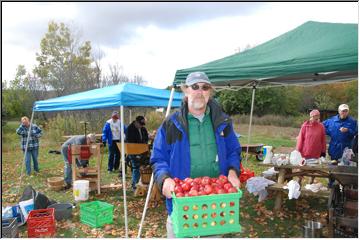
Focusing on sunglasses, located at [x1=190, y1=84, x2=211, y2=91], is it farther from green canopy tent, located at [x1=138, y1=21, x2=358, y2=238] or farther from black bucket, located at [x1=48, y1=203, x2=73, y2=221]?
black bucket, located at [x1=48, y1=203, x2=73, y2=221]

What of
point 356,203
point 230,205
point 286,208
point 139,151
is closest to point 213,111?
point 230,205

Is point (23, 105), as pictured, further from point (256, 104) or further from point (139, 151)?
point (139, 151)

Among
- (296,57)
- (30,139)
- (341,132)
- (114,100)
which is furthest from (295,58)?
(30,139)

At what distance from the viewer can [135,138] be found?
25.7 feet

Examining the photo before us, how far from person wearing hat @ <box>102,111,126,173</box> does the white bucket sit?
304cm

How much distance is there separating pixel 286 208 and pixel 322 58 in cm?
309

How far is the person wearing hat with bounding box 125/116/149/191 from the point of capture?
295 inches

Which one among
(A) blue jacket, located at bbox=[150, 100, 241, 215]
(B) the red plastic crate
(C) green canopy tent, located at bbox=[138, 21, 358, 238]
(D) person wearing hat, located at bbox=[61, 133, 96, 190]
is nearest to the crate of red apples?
(A) blue jacket, located at bbox=[150, 100, 241, 215]

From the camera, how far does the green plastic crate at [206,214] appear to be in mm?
2297

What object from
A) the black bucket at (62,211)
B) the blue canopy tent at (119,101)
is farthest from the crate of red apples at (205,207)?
the black bucket at (62,211)

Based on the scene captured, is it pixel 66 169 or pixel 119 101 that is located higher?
pixel 119 101

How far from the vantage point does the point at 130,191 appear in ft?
25.1

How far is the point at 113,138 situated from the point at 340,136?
257 inches

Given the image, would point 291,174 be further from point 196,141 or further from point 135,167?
point 196,141
